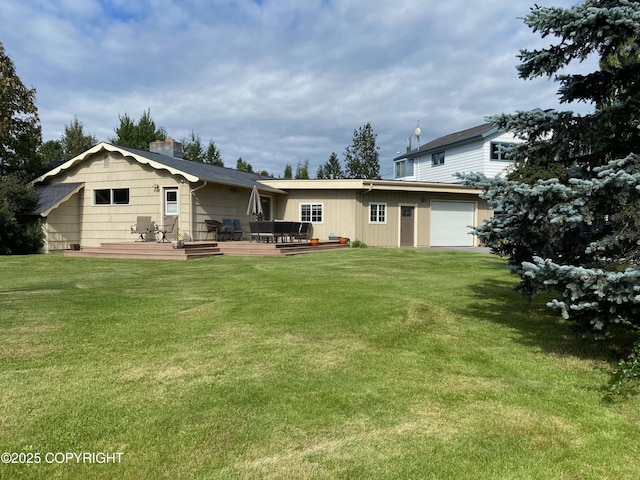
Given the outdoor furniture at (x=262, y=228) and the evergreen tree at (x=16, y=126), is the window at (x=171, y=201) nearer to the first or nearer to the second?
the outdoor furniture at (x=262, y=228)

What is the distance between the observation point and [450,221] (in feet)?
67.5

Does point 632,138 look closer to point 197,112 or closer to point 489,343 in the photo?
point 489,343

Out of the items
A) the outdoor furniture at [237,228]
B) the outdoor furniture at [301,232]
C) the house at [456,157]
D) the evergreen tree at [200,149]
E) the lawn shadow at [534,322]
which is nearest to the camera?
the lawn shadow at [534,322]

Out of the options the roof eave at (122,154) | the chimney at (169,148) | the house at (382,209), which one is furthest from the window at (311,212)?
the chimney at (169,148)

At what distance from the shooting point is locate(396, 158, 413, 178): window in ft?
95.3

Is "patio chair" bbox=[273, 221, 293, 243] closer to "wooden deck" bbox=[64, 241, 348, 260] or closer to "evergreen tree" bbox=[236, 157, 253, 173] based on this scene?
"wooden deck" bbox=[64, 241, 348, 260]

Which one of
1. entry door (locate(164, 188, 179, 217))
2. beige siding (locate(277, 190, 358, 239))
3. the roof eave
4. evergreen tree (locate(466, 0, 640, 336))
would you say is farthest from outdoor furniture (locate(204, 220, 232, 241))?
evergreen tree (locate(466, 0, 640, 336))

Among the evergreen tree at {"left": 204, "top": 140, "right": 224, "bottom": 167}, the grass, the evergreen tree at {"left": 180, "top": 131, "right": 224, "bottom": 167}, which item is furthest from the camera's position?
the evergreen tree at {"left": 204, "top": 140, "right": 224, "bottom": 167}

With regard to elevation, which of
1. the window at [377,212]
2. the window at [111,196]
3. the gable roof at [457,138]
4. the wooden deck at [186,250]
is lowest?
the wooden deck at [186,250]

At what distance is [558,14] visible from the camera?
142 inches

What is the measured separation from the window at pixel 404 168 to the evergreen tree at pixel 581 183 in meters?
24.7

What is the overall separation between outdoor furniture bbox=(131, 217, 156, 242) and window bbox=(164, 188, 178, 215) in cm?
69

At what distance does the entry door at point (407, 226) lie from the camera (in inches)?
770

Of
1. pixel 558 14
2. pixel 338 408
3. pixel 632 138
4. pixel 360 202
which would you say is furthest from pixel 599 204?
pixel 360 202
